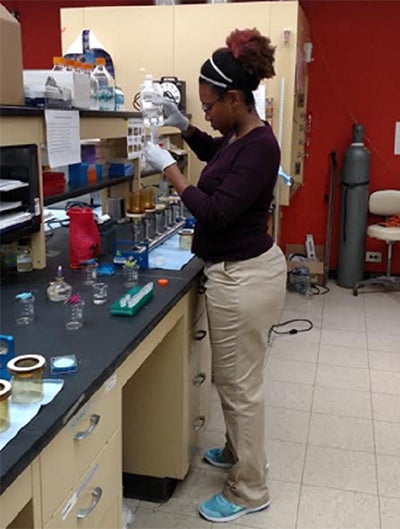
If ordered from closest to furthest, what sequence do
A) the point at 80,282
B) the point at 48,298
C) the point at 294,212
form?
the point at 48,298 → the point at 80,282 → the point at 294,212

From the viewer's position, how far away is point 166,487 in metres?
2.28

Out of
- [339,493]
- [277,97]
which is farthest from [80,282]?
[277,97]

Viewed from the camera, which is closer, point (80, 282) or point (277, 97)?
point (80, 282)

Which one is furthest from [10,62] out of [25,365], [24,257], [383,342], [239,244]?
[383,342]

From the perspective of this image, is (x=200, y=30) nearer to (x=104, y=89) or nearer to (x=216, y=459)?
(x=104, y=89)

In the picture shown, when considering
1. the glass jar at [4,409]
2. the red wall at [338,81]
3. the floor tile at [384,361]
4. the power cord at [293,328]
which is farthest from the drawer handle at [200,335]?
the red wall at [338,81]

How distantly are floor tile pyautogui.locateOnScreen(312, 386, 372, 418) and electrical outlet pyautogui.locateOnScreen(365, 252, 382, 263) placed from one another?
2.40 meters

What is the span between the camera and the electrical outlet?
538cm

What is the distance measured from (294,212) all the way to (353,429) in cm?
293

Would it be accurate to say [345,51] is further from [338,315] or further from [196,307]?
[196,307]

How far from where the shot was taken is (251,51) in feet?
5.98

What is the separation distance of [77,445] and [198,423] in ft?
3.96

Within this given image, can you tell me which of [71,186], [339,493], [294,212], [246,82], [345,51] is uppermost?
[345,51]

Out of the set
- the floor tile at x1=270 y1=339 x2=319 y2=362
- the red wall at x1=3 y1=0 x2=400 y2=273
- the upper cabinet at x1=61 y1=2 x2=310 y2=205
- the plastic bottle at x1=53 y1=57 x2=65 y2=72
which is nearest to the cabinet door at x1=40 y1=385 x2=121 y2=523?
the plastic bottle at x1=53 y1=57 x2=65 y2=72
